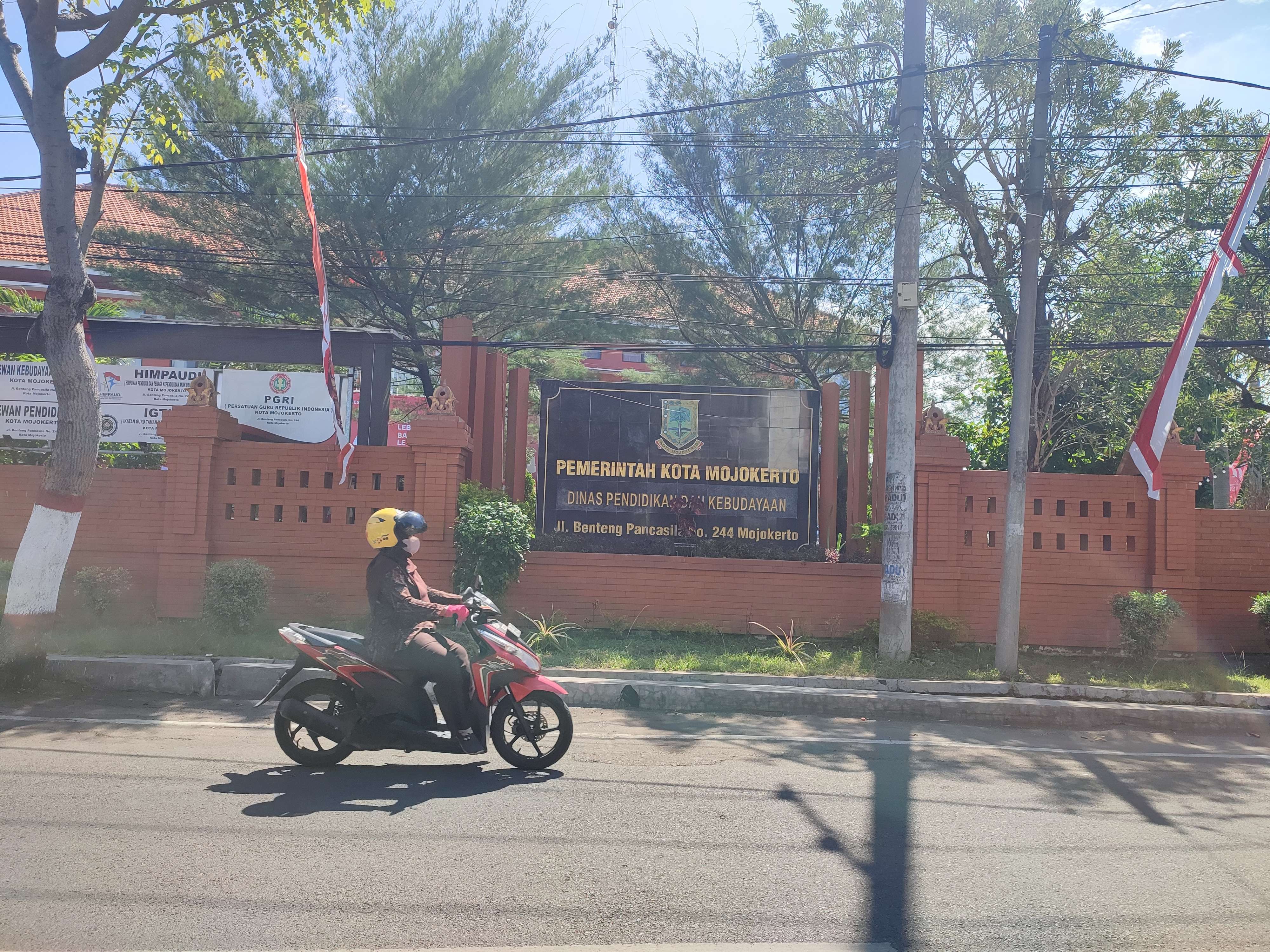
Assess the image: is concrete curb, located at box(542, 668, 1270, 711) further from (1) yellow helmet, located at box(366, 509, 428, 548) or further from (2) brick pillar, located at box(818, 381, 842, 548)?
(1) yellow helmet, located at box(366, 509, 428, 548)

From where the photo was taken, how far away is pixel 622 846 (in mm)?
4742

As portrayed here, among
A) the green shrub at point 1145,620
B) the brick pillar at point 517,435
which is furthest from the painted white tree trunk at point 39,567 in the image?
the green shrub at point 1145,620

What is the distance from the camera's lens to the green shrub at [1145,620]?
10.2 m

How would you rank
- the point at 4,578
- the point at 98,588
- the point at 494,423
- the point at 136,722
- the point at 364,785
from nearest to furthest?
the point at 364,785, the point at 136,722, the point at 4,578, the point at 98,588, the point at 494,423

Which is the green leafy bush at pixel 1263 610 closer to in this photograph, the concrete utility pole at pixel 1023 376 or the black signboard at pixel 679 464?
the concrete utility pole at pixel 1023 376

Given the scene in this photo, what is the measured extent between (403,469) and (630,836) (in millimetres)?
7573

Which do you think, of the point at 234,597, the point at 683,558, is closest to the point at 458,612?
the point at 234,597

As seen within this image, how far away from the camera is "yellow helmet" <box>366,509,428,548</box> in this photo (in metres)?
5.93

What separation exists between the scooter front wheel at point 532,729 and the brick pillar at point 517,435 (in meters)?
6.81

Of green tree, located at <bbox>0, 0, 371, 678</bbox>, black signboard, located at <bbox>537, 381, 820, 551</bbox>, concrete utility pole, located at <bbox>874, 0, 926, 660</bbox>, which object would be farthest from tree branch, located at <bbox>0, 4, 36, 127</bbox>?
concrete utility pole, located at <bbox>874, 0, 926, 660</bbox>

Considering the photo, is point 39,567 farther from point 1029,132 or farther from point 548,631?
point 1029,132

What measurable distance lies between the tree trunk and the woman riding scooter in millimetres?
4903

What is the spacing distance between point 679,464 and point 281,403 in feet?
22.5

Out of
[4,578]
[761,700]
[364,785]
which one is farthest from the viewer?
[4,578]
